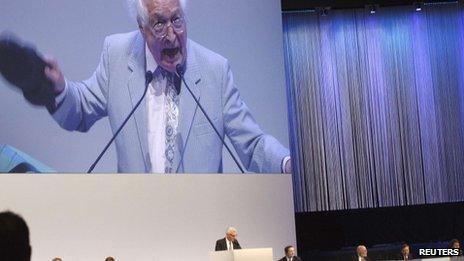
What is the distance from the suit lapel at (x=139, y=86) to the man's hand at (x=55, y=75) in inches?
39.0

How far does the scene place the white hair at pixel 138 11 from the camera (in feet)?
34.7

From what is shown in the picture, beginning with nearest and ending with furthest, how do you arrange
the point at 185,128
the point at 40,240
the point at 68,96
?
the point at 40,240, the point at 68,96, the point at 185,128

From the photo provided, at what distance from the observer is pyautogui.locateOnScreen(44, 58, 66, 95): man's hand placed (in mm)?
9914

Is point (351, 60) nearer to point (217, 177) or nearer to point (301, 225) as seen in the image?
point (301, 225)

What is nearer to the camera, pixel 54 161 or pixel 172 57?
pixel 54 161

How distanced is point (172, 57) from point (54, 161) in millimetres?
2351

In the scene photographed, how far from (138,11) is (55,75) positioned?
1.57 m

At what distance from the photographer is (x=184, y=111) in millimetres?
10773

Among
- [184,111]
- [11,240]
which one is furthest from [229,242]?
[11,240]

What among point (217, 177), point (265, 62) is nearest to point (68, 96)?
point (217, 177)

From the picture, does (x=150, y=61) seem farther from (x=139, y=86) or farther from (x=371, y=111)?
(x=371, y=111)

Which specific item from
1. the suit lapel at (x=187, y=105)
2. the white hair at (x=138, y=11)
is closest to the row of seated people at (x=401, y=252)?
the suit lapel at (x=187, y=105)

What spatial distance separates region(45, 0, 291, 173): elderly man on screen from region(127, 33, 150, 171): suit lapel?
1cm

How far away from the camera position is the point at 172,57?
10.9 m
